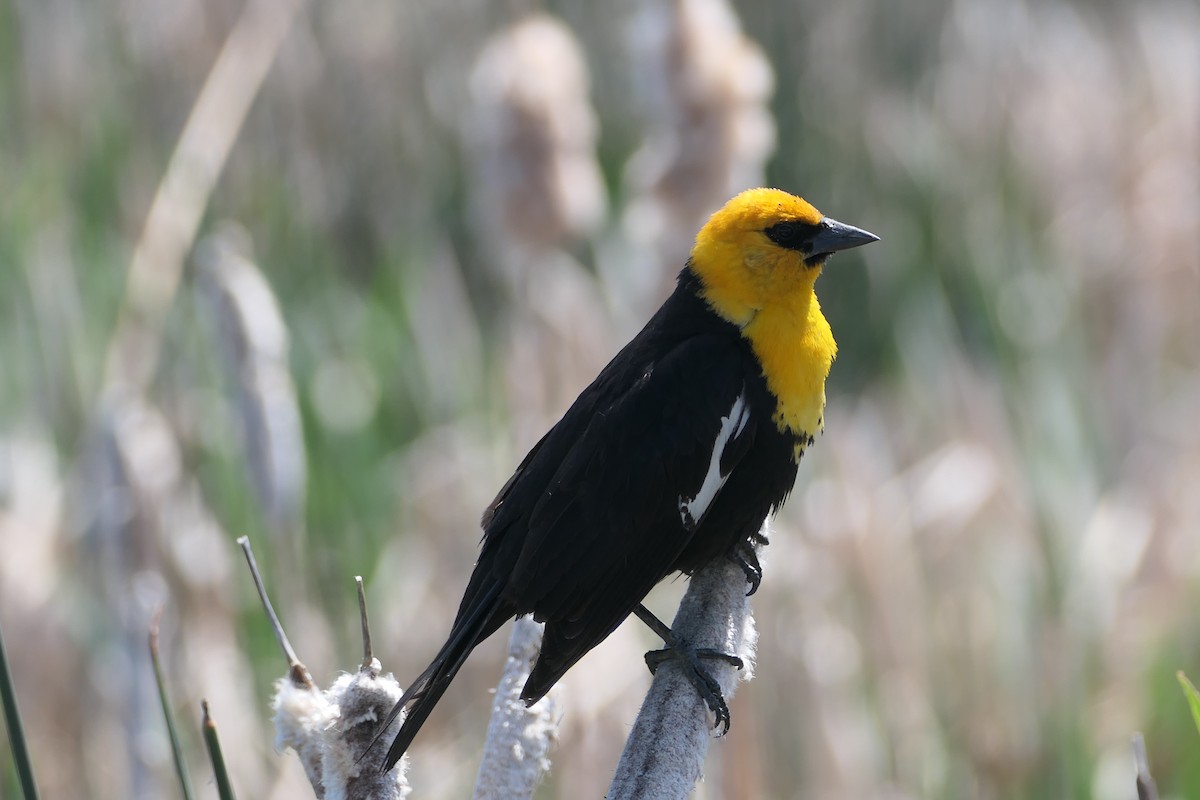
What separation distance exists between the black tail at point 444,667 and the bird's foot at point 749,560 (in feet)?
0.89

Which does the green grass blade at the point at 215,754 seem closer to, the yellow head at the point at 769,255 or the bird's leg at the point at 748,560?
the bird's leg at the point at 748,560

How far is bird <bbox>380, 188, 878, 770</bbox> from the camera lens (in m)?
1.41

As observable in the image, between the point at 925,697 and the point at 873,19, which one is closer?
the point at 925,697

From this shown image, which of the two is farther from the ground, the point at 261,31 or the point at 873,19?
the point at 873,19

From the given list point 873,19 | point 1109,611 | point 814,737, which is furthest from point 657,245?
point 873,19

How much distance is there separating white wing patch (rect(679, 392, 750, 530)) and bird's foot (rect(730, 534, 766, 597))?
73 mm

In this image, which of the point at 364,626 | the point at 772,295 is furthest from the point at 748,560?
the point at 364,626

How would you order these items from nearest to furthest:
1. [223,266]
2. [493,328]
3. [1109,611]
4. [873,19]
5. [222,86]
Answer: [223,266]
[222,86]
[1109,611]
[493,328]
[873,19]

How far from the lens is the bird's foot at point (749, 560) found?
1.54 metres

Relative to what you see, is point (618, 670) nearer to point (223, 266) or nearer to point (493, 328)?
point (223, 266)

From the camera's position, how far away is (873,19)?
473 cm

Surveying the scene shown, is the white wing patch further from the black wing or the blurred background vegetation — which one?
the blurred background vegetation

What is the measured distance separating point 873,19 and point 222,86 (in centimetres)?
299

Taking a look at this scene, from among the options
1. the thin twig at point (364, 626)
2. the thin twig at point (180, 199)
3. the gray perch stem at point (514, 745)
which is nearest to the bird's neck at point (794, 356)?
the gray perch stem at point (514, 745)
